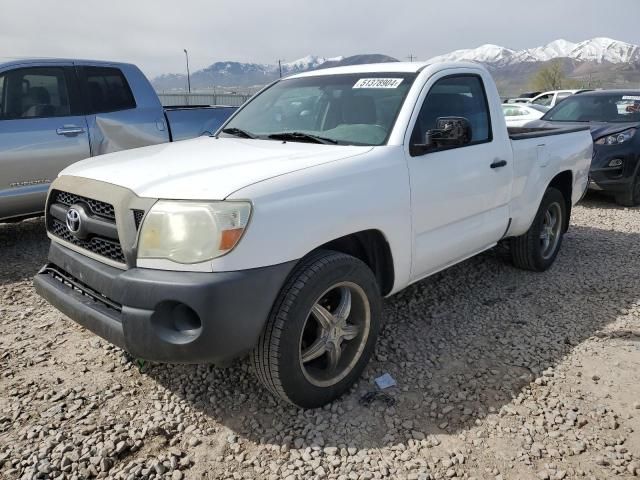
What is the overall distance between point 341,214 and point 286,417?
3.53 feet

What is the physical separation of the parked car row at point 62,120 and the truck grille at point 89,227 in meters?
2.23

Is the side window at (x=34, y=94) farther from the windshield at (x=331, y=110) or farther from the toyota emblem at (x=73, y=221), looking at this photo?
the toyota emblem at (x=73, y=221)

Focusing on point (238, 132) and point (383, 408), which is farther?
point (238, 132)

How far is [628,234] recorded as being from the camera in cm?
608

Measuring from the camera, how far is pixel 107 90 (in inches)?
221

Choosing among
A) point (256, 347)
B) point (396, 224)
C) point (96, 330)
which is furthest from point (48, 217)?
point (396, 224)

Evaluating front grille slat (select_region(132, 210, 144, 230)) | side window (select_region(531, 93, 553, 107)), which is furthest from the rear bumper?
side window (select_region(531, 93, 553, 107))

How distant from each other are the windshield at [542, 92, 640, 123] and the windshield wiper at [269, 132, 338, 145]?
671 cm

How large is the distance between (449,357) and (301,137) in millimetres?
1658

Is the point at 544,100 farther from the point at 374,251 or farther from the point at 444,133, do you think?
the point at 374,251

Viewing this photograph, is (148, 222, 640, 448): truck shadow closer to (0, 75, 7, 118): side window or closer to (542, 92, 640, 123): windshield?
(0, 75, 7, 118): side window

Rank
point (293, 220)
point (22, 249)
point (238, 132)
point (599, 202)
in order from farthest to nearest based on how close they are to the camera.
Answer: point (599, 202) < point (22, 249) < point (238, 132) < point (293, 220)

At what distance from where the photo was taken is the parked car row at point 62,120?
4824 mm

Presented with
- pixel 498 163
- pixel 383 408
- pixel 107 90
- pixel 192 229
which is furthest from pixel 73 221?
pixel 107 90
